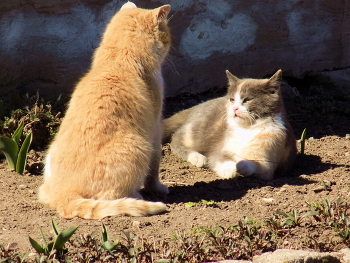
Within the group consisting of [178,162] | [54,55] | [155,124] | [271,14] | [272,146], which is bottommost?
[178,162]

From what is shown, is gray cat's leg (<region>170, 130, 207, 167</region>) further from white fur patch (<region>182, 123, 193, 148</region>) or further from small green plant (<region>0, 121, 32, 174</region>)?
small green plant (<region>0, 121, 32, 174</region>)

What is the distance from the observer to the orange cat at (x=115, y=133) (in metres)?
3.81

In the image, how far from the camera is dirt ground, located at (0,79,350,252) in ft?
11.7

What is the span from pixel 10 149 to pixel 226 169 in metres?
2.33

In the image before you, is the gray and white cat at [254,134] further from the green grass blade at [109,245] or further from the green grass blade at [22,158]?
the green grass blade at [109,245]

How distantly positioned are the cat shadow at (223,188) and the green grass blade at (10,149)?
4.64ft

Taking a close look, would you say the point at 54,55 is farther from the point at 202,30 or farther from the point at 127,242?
the point at 127,242

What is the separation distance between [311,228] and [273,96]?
6.62 ft

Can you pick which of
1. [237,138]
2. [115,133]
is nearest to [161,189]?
[115,133]

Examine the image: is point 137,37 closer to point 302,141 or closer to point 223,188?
point 223,188

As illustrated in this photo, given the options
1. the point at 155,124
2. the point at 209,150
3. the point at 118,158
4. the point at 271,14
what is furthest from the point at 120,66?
the point at 271,14

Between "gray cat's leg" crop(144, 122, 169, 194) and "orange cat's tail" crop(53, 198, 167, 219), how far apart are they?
646 millimetres

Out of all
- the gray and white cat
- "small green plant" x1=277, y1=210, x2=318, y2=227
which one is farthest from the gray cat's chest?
"small green plant" x1=277, y1=210, x2=318, y2=227

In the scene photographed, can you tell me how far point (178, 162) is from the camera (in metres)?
6.09
